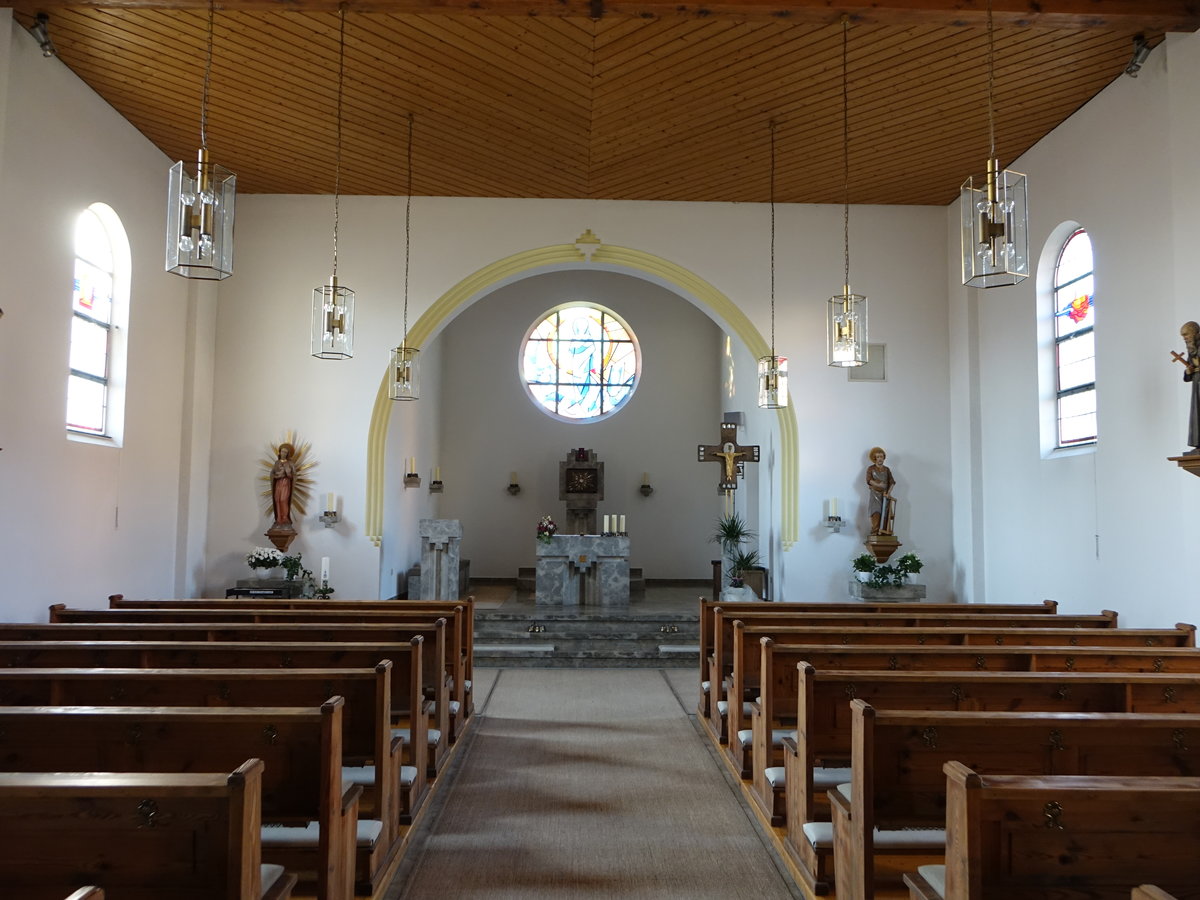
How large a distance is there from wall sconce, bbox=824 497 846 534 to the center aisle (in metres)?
3.20

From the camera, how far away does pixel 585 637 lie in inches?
315

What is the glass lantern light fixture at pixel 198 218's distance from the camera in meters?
3.77

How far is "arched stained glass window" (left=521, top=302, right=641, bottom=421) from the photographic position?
12906 mm

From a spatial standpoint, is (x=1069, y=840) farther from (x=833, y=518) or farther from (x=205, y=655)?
(x=833, y=518)

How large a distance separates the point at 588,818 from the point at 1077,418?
5.08 metres

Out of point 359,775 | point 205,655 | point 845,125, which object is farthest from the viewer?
point 845,125

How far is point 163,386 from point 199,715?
5882 millimetres

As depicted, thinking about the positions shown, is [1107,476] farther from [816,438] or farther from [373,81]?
[373,81]

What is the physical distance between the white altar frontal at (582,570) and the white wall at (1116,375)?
3.57 meters

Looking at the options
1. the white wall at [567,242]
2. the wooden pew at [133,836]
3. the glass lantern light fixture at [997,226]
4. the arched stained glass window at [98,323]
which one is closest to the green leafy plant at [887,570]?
the white wall at [567,242]

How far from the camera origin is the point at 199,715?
234 cm

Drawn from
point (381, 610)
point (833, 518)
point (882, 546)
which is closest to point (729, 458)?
point (833, 518)

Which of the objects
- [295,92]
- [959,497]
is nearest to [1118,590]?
[959,497]

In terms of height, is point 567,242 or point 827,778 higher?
point 567,242
